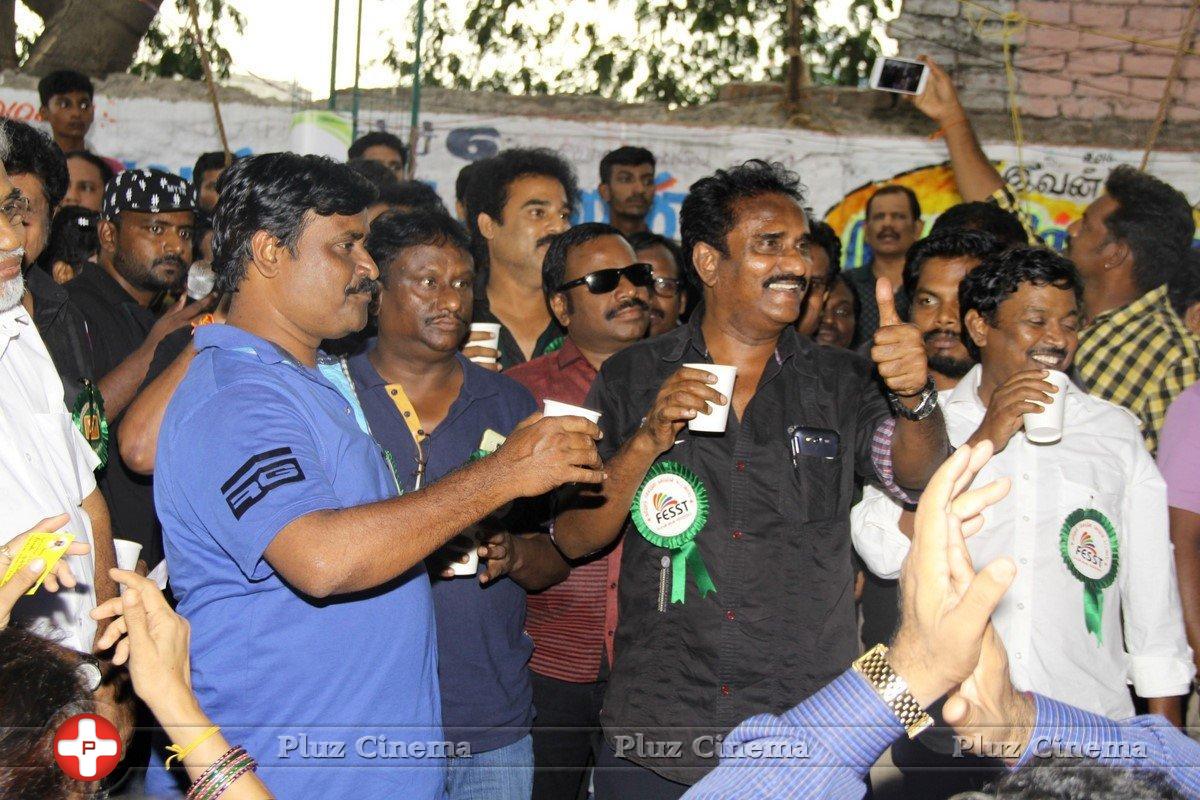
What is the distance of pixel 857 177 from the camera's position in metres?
8.50

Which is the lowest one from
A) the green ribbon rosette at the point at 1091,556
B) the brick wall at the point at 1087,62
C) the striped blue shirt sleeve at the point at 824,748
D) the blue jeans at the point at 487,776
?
the blue jeans at the point at 487,776

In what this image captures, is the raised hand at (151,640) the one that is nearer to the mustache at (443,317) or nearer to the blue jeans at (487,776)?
the blue jeans at (487,776)

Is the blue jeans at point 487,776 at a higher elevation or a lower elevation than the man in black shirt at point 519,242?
lower

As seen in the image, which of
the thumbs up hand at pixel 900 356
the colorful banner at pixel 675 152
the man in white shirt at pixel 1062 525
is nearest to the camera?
the thumbs up hand at pixel 900 356

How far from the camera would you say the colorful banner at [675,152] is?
841cm

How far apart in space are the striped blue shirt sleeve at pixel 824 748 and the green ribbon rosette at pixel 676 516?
5.38ft

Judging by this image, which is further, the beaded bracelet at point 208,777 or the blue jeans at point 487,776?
the blue jeans at point 487,776

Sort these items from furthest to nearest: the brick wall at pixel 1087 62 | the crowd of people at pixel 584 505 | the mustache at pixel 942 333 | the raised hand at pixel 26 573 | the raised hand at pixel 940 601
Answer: the brick wall at pixel 1087 62 < the mustache at pixel 942 333 < the raised hand at pixel 26 573 < the crowd of people at pixel 584 505 < the raised hand at pixel 940 601

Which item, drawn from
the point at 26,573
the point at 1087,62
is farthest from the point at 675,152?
the point at 26,573

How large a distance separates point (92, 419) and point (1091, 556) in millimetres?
2922

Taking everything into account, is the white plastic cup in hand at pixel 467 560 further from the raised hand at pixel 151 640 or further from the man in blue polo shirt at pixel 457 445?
the raised hand at pixel 151 640

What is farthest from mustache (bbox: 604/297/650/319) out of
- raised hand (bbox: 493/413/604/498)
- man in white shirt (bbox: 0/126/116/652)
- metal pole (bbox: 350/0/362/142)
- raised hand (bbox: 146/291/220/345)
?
metal pole (bbox: 350/0/362/142)

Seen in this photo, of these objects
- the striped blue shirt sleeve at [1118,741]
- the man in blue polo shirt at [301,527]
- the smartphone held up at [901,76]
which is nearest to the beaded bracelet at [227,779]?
the man in blue polo shirt at [301,527]

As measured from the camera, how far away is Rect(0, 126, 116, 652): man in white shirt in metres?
2.77
